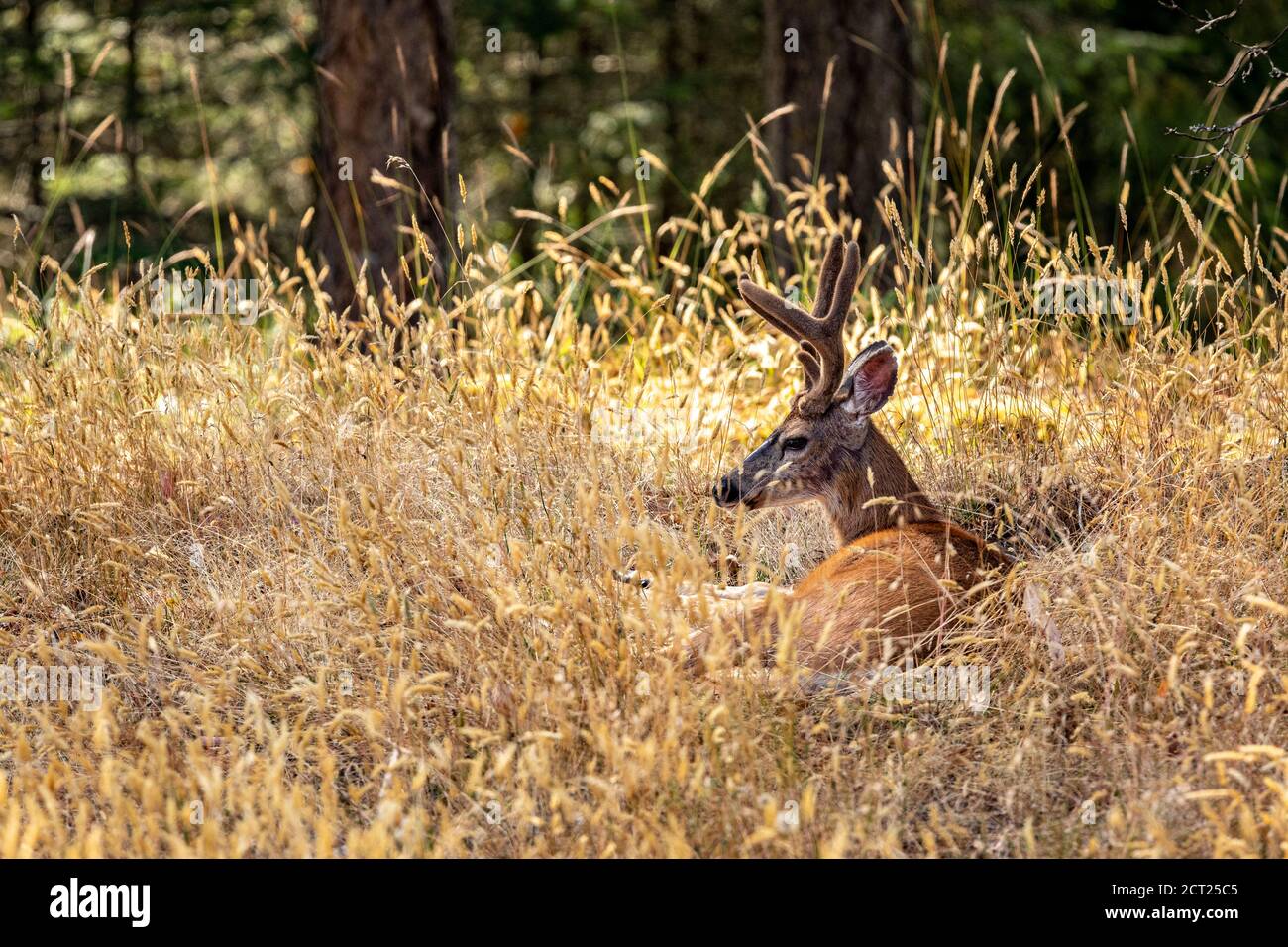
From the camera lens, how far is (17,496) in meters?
4.82

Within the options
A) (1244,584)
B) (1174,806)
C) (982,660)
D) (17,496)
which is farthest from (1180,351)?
(17,496)

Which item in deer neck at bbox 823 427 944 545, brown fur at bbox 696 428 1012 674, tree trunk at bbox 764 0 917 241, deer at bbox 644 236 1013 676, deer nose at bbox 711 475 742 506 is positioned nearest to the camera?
brown fur at bbox 696 428 1012 674

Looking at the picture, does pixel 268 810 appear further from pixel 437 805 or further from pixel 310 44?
pixel 310 44

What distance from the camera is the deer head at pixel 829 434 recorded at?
15.1 feet

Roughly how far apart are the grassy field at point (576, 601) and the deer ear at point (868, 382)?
37 centimetres

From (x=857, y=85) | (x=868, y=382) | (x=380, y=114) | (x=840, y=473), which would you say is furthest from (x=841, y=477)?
(x=857, y=85)

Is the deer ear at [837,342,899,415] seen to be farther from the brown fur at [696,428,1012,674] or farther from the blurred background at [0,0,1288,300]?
the blurred background at [0,0,1288,300]

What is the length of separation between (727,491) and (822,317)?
2.29ft

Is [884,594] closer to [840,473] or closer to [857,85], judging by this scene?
[840,473]

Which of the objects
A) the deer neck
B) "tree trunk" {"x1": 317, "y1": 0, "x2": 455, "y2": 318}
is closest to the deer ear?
the deer neck

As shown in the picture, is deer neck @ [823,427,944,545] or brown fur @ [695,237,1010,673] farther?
deer neck @ [823,427,944,545]

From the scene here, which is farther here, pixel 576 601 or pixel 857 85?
pixel 857 85

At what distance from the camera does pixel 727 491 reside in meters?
4.57

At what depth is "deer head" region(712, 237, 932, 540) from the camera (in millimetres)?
4609
